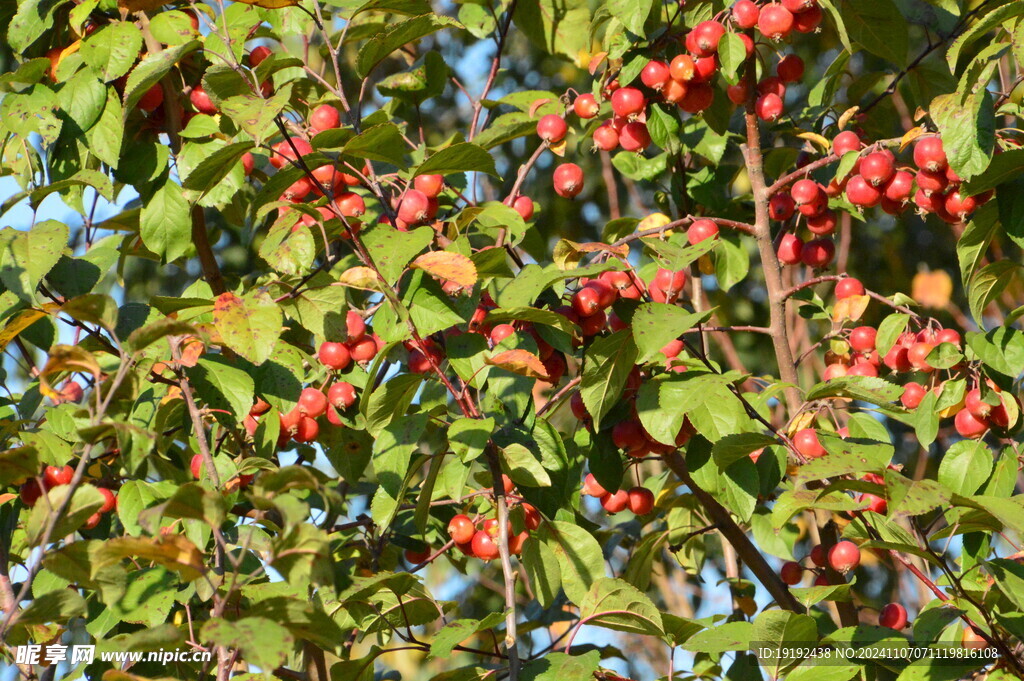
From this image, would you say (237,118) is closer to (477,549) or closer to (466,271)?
(466,271)

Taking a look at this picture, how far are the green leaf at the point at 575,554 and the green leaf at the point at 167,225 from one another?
87 centimetres

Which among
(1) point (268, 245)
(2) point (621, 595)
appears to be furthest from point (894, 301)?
(1) point (268, 245)

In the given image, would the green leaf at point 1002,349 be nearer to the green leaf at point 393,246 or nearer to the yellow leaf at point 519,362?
the yellow leaf at point 519,362

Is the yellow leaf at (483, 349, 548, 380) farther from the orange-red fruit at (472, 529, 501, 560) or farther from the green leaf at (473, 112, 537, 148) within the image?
the green leaf at (473, 112, 537, 148)

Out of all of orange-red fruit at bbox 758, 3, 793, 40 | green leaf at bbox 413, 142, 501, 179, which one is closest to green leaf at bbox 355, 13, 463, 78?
green leaf at bbox 413, 142, 501, 179

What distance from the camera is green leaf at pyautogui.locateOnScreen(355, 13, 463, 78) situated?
5.40 feet

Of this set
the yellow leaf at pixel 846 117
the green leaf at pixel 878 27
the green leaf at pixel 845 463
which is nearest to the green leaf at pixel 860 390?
the green leaf at pixel 845 463

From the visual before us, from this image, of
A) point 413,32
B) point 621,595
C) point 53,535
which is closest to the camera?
point 53,535

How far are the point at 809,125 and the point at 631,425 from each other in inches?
36.8

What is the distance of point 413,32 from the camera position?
5.52 feet

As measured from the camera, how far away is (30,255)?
1.46 metres

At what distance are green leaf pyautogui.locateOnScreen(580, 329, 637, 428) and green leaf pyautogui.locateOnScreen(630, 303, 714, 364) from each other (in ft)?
0.10

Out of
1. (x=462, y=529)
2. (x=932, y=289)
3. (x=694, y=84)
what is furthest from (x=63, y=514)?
(x=932, y=289)

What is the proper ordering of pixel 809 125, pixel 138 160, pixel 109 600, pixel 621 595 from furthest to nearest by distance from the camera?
pixel 809 125, pixel 138 160, pixel 621 595, pixel 109 600
